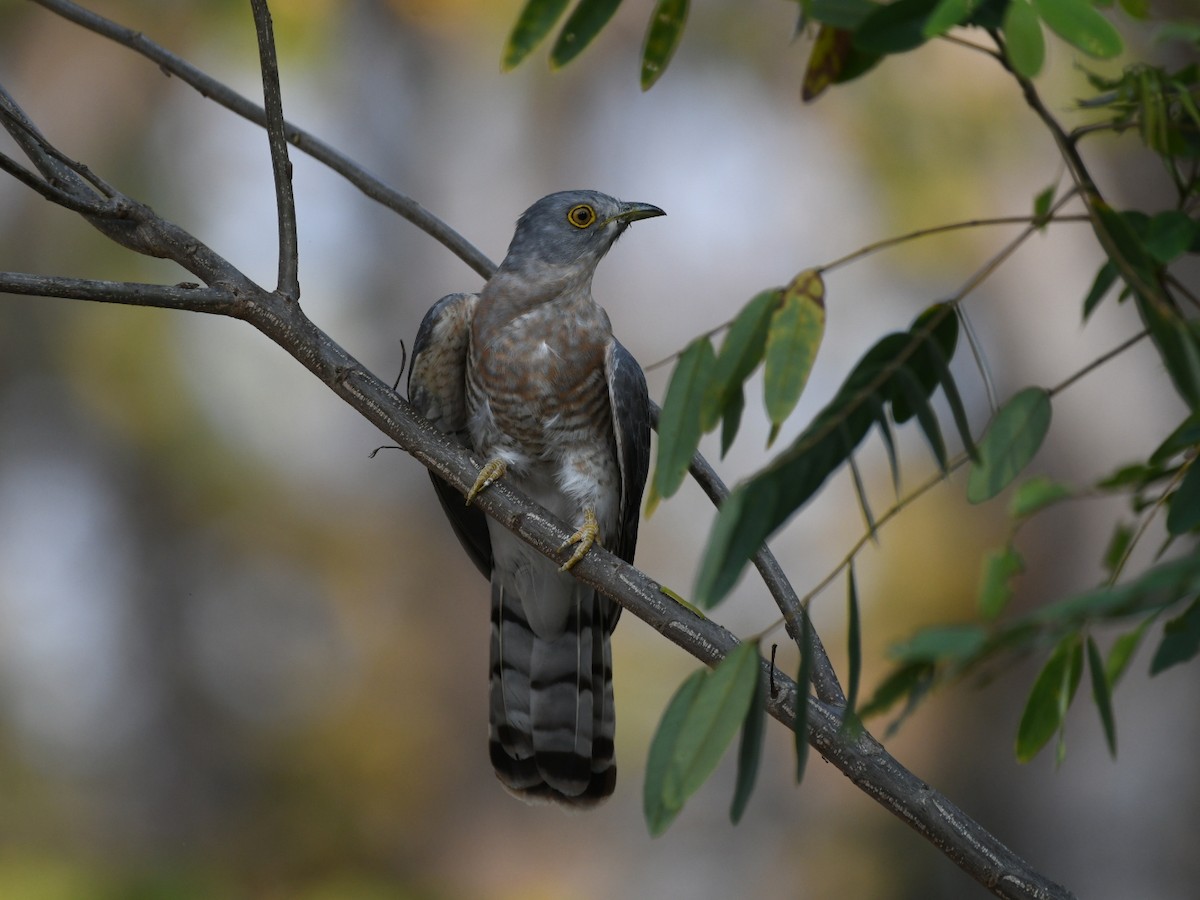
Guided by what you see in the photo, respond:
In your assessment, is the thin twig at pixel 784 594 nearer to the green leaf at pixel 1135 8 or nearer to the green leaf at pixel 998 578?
the green leaf at pixel 998 578

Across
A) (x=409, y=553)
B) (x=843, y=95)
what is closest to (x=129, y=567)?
(x=409, y=553)

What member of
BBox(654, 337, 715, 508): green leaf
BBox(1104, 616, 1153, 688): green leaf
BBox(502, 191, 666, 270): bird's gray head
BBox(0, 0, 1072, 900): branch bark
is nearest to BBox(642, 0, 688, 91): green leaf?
BBox(654, 337, 715, 508): green leaf

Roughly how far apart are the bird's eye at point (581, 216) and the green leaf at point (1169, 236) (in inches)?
64.4

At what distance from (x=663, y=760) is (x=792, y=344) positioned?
0.43 m

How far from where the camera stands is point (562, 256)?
2762 millimetres

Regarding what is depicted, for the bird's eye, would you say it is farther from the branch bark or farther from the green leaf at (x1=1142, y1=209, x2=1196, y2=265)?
the green leaf at (x1=1142, y1=209, x2=1196, y2=265)

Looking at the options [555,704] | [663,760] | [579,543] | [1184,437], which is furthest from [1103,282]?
[555,704]

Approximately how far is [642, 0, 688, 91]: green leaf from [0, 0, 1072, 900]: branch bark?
0.76 m

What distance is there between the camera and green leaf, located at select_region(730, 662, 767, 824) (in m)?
1.06

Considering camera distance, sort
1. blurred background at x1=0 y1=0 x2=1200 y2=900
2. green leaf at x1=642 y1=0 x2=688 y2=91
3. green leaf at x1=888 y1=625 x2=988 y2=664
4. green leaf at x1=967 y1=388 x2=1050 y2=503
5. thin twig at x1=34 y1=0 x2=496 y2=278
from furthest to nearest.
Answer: blurred background at x1=0 y1=0 x2=1200 y2=900
thin twig at x1=34 y1=0 x2=496 y2=278
green leaf at x1=967 y1=388 x2=1050 y2=503
green leaf at x1=642 y1=0 x2=688 y2=91
green leaf at x1=888 y1=625 x2=988 y2=664

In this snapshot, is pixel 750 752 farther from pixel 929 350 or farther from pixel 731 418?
pixel 929 350

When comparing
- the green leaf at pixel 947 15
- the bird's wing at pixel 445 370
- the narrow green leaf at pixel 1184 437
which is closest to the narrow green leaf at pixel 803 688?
the narrow green leaf at pixel 1184 437

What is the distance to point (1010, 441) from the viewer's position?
1356 millimetres

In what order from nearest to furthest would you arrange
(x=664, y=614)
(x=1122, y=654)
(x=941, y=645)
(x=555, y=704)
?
(x=941, y=645), (x=1122, y=654), (x=664, y=614), (x=555, y=704)
